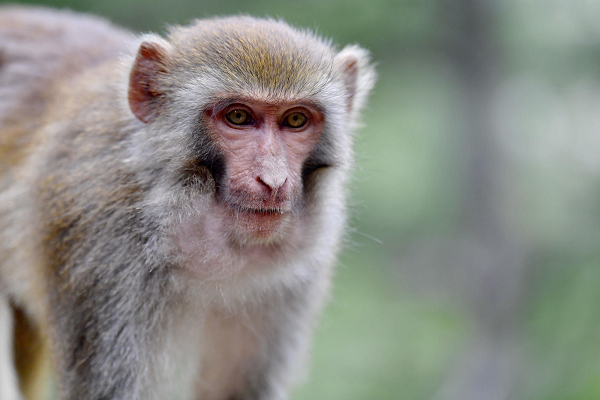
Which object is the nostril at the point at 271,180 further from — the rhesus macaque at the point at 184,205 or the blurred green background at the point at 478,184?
the blurred green background at the point at 478,184

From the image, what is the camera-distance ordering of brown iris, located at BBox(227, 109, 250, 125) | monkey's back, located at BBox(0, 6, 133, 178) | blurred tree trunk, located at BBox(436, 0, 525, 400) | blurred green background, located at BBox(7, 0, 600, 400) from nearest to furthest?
brown iris, located at BBox(227, 109, 250, 125) < monkey's back, located at BBox(0, 6, 133, 178) < blurred green background, located at BBox(7, 0, 600, 400) < blurred tree trunk, located at BBox(436, 0, 525, 400)

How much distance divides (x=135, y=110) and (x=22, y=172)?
1.29 meters

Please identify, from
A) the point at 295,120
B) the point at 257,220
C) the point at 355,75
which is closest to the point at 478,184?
the point at 355,75

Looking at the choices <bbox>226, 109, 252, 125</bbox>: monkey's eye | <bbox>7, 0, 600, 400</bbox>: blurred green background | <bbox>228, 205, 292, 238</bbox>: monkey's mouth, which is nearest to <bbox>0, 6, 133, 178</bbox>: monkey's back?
<bbox>226, 109, 252, 125</bbox>: monkey's eye

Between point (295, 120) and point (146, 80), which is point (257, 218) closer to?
point (295, 120)

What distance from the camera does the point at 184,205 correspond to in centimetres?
361

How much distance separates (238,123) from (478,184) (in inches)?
245

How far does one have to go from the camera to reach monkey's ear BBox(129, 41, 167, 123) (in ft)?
12.2

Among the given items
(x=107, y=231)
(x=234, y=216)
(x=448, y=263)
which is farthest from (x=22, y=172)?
(x=448, y=263)

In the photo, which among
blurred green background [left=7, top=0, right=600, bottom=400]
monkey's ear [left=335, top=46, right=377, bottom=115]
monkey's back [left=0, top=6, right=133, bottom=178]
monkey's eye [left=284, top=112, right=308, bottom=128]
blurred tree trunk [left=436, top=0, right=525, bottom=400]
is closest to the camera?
monkey's eye [left=284, top=112, right=308, bottom=128]

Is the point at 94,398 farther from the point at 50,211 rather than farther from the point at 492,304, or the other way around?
the point at 492,304

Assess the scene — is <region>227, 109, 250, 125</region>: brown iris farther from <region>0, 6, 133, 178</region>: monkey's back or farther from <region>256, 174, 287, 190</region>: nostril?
<region>0, 6, 133, 178</region>: monkey's back

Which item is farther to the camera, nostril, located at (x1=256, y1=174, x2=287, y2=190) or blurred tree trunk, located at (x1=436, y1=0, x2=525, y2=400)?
blurred tree trunk, located at (x1=436, y1=0, x2=525, y2=400)

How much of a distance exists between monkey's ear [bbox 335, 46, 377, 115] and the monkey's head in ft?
1.22
